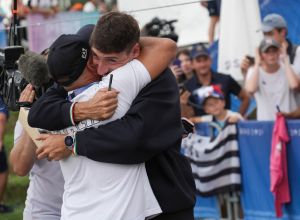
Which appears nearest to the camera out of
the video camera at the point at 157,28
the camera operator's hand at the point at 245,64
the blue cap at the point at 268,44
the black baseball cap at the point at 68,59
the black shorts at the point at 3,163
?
the black baseball cap at the point at 68,59

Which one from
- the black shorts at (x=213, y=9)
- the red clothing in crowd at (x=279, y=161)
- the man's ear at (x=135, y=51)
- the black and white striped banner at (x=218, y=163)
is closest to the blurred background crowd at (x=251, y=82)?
the black and white striped banner at (x=218, y=163)

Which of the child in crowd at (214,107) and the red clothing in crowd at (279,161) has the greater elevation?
the child in crowd at (214,107)

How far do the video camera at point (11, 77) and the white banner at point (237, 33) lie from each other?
462 cm

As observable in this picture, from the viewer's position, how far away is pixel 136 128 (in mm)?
3717

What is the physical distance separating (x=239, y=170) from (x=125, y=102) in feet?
14.0

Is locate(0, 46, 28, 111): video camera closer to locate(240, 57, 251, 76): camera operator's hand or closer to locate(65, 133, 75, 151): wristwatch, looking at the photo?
locate(65, 133, 75, 151): wristwatch

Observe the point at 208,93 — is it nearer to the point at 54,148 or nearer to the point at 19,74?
the point at 19,74

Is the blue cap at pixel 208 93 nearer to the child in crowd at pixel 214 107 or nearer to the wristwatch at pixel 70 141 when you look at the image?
the child in crowd at pixel 214 107

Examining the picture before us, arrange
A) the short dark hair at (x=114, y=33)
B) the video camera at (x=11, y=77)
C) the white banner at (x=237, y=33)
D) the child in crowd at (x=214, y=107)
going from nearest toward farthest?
the short dark hair at (x=114, y=33) < the video camera at (x=11, y=77) < the child in crowd at (x=214, y=107) < the white banner at (x=237, y=33)

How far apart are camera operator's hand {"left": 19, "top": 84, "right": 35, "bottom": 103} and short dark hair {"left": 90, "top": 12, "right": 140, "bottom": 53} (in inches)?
31.7

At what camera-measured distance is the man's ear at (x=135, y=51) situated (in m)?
3.79

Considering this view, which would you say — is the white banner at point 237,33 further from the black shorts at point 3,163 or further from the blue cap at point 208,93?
the black shorts at point 3,163

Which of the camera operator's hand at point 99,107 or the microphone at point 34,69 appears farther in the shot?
the microphone at point 34,69

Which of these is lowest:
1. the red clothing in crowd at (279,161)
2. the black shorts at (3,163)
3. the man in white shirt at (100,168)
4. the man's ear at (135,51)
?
the black shorts at (3,163)
